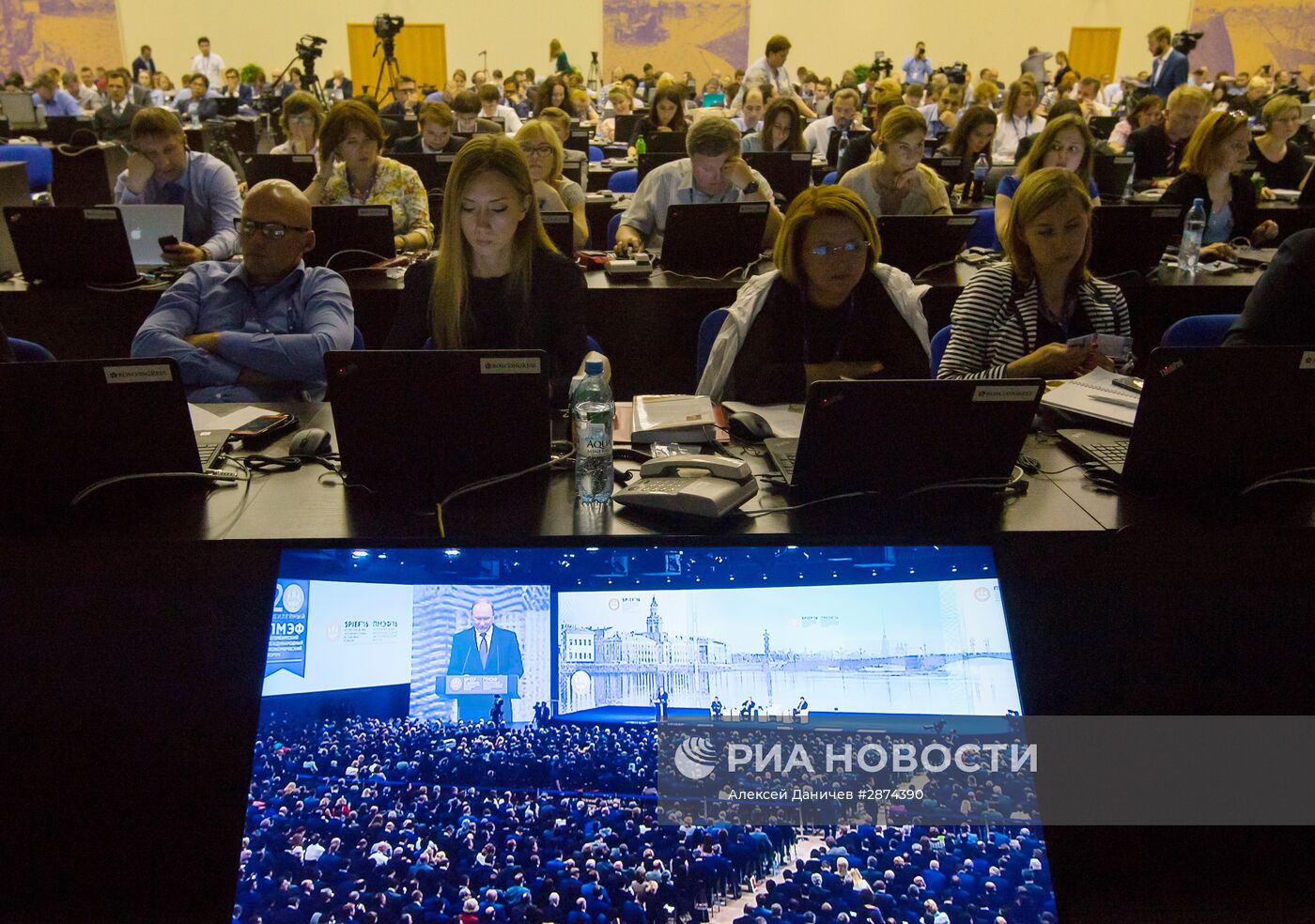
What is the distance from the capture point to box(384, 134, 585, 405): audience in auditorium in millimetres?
2457

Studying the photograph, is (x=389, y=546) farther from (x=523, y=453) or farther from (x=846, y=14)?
(x=846, y=14)

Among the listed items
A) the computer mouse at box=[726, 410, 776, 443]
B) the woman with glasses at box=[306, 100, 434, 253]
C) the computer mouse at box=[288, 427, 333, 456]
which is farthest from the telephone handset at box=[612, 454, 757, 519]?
the woman with glasses at box=[306, 100, 434, 253]

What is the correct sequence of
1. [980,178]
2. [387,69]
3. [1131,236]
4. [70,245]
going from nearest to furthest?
[70,245]
[1131,236]
[980,178]
[387,69]

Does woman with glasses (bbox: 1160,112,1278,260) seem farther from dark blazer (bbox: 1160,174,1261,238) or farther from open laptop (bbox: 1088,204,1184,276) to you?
open laptop (bbox: 1088,204,1184,276)

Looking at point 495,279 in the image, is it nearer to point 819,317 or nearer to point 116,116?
point 819,317

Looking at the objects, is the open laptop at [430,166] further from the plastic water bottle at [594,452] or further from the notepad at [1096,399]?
the notepad at [1096,399]

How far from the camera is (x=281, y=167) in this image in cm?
529

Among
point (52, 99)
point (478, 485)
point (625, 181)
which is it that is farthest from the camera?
point (52, 99)

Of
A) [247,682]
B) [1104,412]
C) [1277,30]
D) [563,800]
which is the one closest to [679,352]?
[1104,412]

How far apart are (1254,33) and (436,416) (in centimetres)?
1934

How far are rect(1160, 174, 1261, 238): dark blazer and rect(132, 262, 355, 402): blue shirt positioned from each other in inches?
138

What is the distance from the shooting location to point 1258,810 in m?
1.76

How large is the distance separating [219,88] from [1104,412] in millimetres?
15958

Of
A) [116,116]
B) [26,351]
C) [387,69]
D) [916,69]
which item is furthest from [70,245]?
[387,69]
